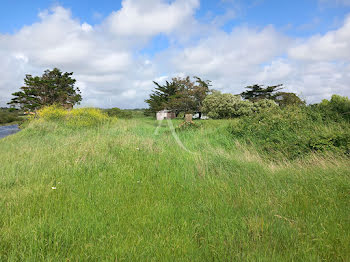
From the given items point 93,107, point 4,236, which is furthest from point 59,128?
point 4,236

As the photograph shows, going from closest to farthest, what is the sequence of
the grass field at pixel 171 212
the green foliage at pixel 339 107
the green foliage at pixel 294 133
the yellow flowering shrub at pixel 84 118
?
1. the grass field at pixel 171 212
2. the green foliage at pixel 294 133
3. the green foliage at pixel 339 107
4. the yellow flowering shrub at pixel 84 118

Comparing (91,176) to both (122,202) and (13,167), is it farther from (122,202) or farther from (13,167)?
(13,167)

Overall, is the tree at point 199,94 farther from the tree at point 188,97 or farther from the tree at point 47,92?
the tree at point 47,92

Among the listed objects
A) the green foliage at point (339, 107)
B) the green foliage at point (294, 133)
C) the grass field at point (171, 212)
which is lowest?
the grass field at point (171, 212)

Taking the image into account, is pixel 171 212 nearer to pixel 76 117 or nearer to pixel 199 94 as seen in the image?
pixel 76 117

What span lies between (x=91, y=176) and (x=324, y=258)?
4270 mm

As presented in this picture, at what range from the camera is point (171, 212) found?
3.13 metres

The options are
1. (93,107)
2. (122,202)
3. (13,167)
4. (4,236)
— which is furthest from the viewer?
(93,107)

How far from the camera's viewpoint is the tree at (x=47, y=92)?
2908cm

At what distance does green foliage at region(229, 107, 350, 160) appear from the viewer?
262 inches

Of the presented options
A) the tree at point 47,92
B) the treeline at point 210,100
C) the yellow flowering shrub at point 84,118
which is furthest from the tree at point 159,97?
the yellow flowering shrub at point 84,118

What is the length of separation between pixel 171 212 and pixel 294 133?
743 centimetres

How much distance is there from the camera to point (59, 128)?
12.1 m

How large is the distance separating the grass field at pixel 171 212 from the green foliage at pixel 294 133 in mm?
1470
